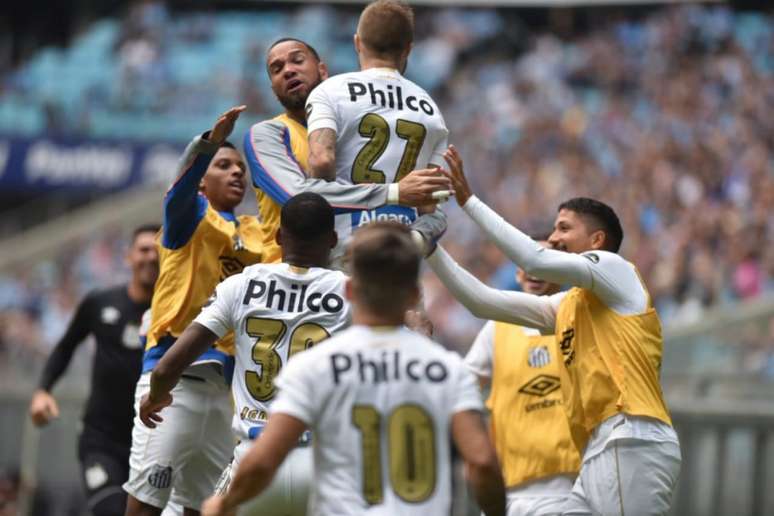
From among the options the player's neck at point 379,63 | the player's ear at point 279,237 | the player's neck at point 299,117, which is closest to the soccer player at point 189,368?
the player's neck at point 299,117

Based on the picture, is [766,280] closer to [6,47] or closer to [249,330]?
[249,330]

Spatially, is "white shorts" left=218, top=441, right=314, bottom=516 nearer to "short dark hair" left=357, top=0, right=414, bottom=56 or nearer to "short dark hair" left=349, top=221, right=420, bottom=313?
"short dark hair" left=349, top=221, right=420, bottom=313

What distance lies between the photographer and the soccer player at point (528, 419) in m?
8.66

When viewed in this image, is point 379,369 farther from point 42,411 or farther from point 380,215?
point 42,411

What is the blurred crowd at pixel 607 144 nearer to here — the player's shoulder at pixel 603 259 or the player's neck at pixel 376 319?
the player's shoulder at pixel 603 259

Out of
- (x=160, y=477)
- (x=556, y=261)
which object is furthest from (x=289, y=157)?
(x=160, y=477)

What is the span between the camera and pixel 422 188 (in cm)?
674

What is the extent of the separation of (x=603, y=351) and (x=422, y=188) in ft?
4.38

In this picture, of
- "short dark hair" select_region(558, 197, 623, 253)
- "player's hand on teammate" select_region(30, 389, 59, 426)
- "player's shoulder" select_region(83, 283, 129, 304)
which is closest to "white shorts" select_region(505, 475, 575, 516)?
"short dark hair" select_region(558, 197, 623, 253)

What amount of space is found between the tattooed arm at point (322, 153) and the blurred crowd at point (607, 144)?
731cm

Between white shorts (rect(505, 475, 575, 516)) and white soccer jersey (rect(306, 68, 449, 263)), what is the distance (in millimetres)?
2316

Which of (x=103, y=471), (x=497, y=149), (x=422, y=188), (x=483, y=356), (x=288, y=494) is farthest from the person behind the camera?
(x=497, y=149)

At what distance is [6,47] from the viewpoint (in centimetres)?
3094

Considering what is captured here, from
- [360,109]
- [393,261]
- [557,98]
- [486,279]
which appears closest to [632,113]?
[557,98]
